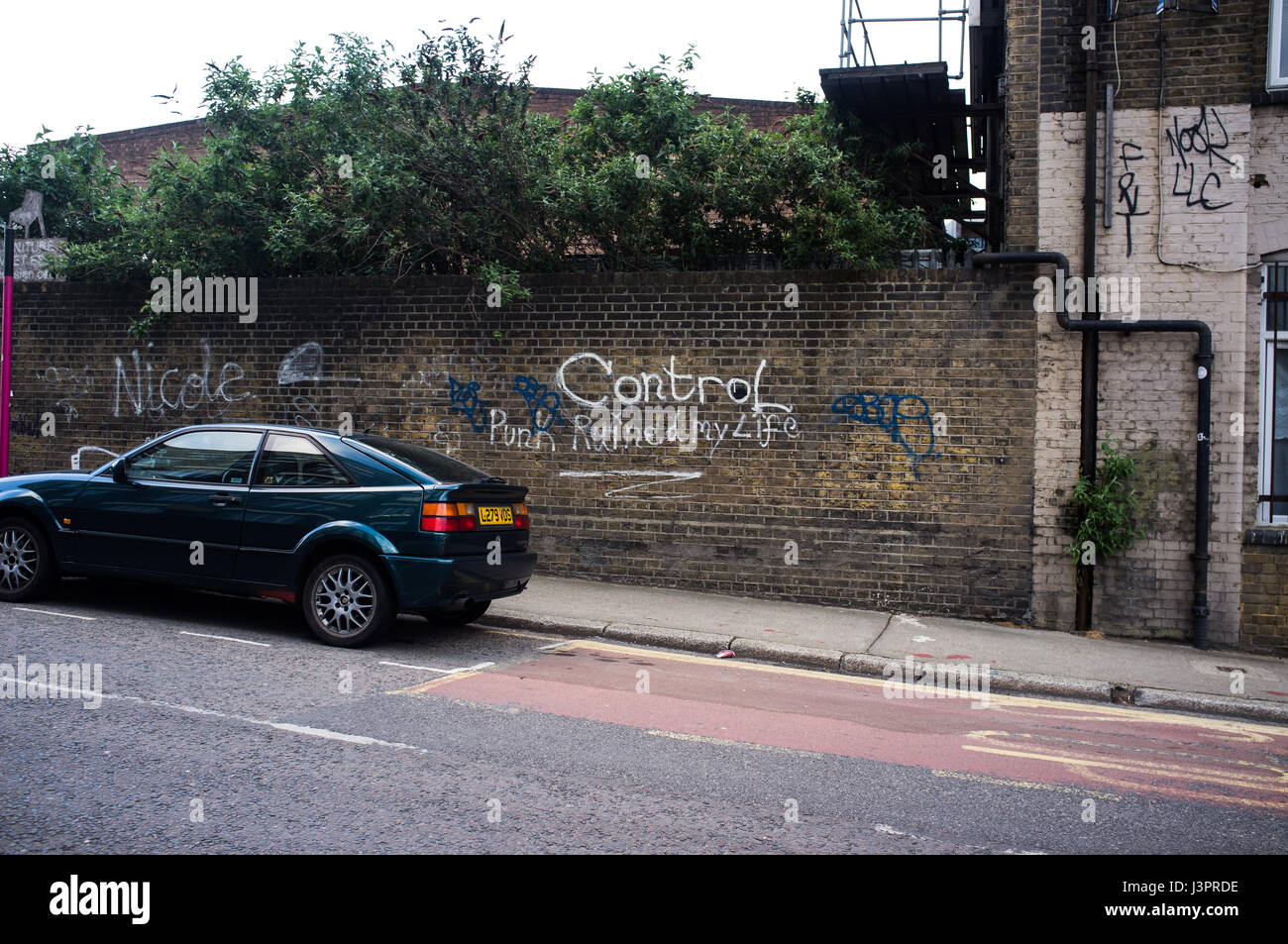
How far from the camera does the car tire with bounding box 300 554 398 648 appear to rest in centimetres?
695

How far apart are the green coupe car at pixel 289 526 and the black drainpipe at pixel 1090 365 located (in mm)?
5324

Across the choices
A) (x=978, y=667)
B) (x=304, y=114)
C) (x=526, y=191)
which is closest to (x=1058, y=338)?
(x=978, y=667)

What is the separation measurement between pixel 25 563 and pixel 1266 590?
434 inches

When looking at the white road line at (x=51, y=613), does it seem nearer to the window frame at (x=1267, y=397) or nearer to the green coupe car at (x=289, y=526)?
the green coupe car at (x=289, y=526)

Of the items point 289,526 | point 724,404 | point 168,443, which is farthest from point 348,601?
point 724,404

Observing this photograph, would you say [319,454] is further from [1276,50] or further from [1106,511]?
[1276,50]

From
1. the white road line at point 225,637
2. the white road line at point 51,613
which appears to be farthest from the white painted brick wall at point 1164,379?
the white road line at point 51,613

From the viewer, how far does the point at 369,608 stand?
7.00 metres

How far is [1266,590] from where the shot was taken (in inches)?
347

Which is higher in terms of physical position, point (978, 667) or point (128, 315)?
point (128, 315)

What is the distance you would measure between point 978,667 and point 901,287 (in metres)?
3.88
